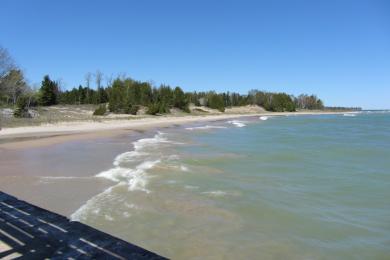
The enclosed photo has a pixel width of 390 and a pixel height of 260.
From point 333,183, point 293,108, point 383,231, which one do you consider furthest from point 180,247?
point 293,108

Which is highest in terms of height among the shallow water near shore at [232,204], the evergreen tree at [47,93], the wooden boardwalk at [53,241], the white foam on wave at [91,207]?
the evergreen tree at [47,93]

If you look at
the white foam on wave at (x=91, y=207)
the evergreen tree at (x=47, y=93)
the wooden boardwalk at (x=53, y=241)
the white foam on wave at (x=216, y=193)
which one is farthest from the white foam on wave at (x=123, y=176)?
the evergreen tree at (x=47, y=93)

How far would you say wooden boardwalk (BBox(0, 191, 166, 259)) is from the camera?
5.11 meters

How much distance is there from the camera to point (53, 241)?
5.59m

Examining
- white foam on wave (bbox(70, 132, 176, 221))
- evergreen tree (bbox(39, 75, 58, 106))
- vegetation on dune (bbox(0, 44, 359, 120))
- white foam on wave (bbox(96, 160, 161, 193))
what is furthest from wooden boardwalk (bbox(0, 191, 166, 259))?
evergreen tree (bbox(39, 75, 58, 106))

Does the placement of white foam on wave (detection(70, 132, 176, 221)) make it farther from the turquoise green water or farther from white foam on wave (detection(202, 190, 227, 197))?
white foam on wave (detection(202, 190, 227, 197))

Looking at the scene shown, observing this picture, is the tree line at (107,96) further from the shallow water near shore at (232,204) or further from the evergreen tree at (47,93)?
the shallow water near shore at (232,204)

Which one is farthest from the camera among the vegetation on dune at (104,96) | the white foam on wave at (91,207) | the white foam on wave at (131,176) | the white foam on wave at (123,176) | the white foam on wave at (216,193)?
the vegetation on dune at (104,96)

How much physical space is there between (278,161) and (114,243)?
42.1 ft

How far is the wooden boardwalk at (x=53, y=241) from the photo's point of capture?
16.8ft

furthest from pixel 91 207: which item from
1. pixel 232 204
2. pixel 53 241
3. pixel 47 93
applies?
pixel 47 93

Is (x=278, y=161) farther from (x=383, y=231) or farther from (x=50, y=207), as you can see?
(x=50, y=207)

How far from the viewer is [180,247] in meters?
6.31

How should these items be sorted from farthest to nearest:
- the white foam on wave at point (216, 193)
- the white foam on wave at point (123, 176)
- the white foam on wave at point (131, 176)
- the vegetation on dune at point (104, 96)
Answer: the vegetation on dune at point (104, 96), the white foam on wave at point (131, 176), the white foam on wave at point (216, 193), the white foam on wave at point (123, 176)
